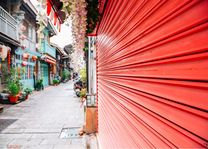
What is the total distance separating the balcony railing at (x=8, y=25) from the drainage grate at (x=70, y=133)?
8.58 meters

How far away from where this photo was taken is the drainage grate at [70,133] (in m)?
9.19

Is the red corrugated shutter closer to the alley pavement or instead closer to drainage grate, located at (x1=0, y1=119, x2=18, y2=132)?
the alley pavement

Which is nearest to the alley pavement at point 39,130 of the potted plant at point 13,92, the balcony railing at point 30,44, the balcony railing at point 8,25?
the potted plant at point 13,92

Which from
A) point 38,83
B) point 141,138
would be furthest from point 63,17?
point 38,83

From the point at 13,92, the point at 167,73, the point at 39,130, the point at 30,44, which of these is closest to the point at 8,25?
the point at 13,92

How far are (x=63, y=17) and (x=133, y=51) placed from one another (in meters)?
4.69

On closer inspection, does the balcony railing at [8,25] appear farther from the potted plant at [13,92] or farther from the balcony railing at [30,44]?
the balcony railing at [30,44]

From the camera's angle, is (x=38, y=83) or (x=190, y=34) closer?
(x=190, y=34)

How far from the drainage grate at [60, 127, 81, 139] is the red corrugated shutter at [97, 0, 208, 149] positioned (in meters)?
6.48

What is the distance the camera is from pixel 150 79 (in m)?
2.08

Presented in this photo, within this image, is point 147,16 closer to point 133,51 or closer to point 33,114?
point 133,51

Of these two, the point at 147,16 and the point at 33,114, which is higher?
the point at 147,16

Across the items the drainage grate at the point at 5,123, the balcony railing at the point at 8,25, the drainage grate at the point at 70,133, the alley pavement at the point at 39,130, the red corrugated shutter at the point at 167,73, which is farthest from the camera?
the balcony railing at the point at 8,25

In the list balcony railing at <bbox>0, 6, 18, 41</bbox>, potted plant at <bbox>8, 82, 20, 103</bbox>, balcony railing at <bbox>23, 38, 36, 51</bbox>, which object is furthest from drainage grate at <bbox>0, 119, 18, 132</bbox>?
balcony railing at <bbox>23, 38, 36, 51</bbox>
